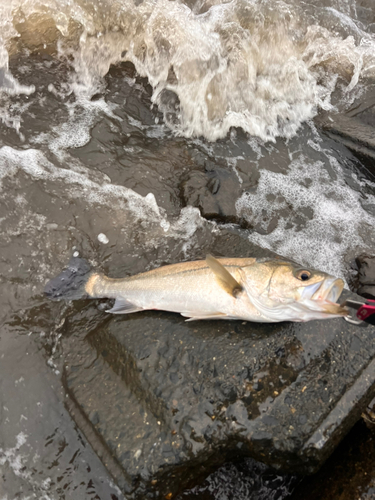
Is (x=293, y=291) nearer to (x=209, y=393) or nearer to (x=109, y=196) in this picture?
(x=209, y=393)

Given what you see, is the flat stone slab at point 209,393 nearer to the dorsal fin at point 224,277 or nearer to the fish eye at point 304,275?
the dorsal fin at point 224,277

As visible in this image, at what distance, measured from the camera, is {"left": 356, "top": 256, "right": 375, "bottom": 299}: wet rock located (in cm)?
418

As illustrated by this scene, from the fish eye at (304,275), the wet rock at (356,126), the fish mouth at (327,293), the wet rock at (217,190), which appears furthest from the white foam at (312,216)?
the fish mouth at (327,293)

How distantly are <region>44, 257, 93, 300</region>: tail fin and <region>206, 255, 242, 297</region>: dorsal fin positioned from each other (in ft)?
4.60

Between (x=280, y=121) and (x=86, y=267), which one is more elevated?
(x=280, y=121)

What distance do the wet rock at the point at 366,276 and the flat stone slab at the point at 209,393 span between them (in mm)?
1177

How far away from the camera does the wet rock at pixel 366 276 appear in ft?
13.7

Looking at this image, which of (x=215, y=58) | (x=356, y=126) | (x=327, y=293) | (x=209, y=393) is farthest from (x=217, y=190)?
(x=215, y=58)

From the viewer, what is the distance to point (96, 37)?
661 cm

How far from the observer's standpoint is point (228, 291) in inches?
118

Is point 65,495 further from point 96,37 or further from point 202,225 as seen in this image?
point 96,37

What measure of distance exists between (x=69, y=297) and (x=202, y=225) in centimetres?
184

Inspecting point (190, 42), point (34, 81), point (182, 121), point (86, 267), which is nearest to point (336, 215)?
point (182, 121)

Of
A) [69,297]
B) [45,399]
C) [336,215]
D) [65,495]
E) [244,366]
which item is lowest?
[65,495]
